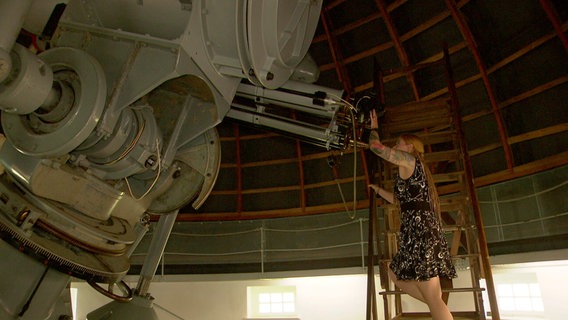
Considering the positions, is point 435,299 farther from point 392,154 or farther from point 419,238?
point 392,154

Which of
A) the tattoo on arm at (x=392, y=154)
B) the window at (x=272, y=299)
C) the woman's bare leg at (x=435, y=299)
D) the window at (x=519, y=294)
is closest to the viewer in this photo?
the woman's bare leg at (x=435, y=299)

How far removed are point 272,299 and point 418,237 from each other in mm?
5993

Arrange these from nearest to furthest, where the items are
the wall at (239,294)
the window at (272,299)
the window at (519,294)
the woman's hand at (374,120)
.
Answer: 1. the woman's hand at (374,120)
2. the window at (519,294)
3. the wall at (239,294)
4. the window at (272,299)

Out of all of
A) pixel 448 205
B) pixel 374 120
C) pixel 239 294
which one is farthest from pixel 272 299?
pixel 374 120

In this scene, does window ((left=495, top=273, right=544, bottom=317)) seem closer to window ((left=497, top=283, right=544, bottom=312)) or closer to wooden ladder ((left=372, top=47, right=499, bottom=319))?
window ((left=497, top=283, right=544, bottom=312))

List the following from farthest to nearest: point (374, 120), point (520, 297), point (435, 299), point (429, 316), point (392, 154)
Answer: point (520, 297), point (429, 316), point (374, 120), point (392, 154), point (435, 299)

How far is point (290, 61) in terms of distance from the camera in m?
3.51

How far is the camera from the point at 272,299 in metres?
8.95

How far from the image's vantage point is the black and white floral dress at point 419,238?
11.3 ft

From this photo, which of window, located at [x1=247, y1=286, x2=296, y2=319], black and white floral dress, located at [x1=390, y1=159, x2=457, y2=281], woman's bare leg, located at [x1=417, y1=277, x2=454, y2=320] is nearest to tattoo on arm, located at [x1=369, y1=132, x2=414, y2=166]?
black and white floral dress, located at [x1=390, y1=159, x2=457, y2=281]

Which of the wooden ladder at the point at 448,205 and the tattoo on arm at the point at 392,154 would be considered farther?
the wooden ladder at the point at 448,205

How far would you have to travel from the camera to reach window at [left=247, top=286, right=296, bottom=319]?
8.88m

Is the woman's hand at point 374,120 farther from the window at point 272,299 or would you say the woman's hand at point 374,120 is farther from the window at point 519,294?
the window at point 272,299

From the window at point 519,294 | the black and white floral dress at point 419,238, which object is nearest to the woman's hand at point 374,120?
the black and white floral dress at point 419,238
